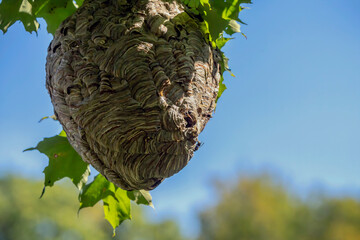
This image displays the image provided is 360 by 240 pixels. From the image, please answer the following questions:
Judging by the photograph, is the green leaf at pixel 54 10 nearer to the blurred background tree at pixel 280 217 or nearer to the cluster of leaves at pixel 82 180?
the cluster of leaves at pixel 82 180

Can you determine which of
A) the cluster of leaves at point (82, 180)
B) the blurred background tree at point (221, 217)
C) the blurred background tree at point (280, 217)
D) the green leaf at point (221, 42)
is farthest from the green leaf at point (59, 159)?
the blurred background tree at point (280, 217)

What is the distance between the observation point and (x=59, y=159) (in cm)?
150

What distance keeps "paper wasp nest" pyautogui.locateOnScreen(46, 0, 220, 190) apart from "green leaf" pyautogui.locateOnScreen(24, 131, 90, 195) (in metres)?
0.34

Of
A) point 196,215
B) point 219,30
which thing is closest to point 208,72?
point 219,30

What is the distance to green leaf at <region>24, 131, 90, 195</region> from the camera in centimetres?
149

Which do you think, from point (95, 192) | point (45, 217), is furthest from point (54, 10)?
point (45, 217)

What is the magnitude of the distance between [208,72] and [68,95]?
0.38m

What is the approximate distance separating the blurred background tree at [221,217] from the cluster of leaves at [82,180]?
1444 centimetres

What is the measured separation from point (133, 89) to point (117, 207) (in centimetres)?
69

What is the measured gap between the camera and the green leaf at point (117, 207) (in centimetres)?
159

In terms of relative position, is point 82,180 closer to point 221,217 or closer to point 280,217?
point 221,217

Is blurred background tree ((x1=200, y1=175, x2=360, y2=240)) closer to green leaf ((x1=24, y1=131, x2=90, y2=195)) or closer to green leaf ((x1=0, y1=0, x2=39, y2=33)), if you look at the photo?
green leaf ((x1=24, y1=131, x2=90, y2=195))

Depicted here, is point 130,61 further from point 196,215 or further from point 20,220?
point 196,215

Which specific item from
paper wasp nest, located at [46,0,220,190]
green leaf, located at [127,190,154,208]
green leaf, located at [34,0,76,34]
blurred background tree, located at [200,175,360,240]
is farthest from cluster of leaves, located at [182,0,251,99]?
blurred background tree, located at [200,175,360,240]
